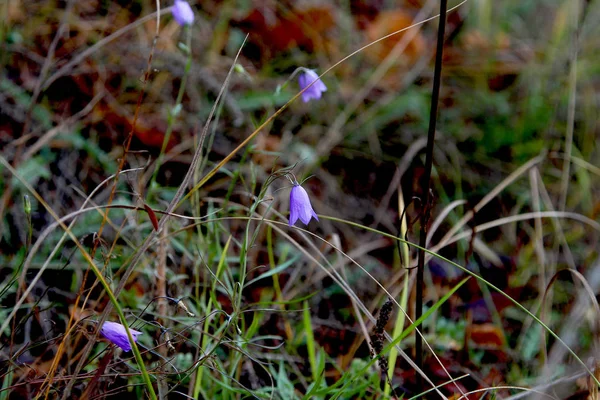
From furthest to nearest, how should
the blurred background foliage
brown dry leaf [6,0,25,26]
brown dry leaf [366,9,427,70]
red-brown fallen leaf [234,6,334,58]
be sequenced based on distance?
Result: 1. brown dry leaf [366,9,427,70]
2. red-brown fallen leaf [234,6,334,58]
3. brown dry leaf [6,0,25,26]
4. the blurred background foliage

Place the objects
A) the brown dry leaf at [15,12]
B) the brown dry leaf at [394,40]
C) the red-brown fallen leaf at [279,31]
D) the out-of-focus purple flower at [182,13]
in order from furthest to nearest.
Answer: the brown dry leaf at [394,40]
the red-brown fallen leaf at [279,31]
the brown dry leaf at [15,12]
the out-of-focus purple flower at [182,13]

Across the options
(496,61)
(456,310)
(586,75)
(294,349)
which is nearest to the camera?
(294,349)

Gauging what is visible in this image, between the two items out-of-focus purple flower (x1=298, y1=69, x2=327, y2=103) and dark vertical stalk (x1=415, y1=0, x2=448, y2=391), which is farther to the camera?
out-of-focus purple flower (x1=298, y1=69, x2=327, y2=103)

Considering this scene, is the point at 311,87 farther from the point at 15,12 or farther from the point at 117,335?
the point at 15,12

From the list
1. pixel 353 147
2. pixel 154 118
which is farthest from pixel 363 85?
pixel 154 118

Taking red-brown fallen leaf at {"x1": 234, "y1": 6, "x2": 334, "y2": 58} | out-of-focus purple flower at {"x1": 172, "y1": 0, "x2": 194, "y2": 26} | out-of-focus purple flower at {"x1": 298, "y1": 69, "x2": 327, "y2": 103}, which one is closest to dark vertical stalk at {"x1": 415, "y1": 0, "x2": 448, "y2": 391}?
out-of-focus purple flower at {"x1": 298, "y1": 69, "x2": 327, "y2": 103}

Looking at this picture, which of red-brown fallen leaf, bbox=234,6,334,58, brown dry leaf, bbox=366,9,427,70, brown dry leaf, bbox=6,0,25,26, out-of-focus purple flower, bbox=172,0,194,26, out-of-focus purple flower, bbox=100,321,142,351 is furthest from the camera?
brown dry leaf, bbox=366,9,427,70

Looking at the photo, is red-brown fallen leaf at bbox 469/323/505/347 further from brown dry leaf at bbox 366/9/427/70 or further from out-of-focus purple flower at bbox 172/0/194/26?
brown dry leaf at bbox 366/9/427/70

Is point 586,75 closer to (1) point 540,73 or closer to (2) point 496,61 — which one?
(1) point 540,73

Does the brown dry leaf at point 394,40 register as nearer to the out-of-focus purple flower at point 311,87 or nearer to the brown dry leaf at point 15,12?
the out-of-focus purple flower at point 311,87

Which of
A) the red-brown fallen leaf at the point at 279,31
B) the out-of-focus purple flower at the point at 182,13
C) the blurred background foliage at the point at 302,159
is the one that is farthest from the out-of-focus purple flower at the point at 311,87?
the red-brown fallen leaf at the point at 279,31

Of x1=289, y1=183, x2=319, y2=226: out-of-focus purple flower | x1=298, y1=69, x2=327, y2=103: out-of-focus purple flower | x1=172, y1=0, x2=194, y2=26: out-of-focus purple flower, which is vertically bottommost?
x1=289, y1=183, x2=319, y2=226: out-of-focus purple flower
